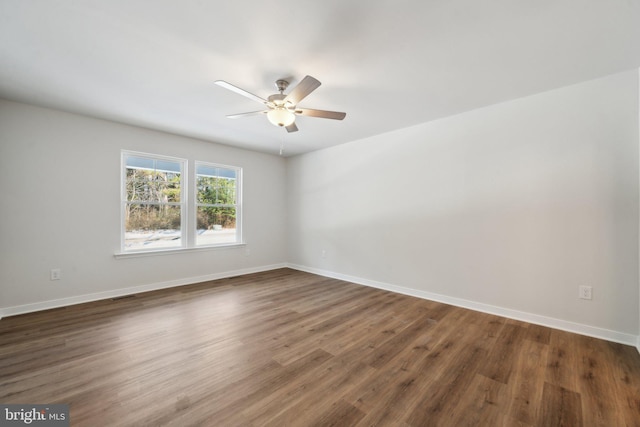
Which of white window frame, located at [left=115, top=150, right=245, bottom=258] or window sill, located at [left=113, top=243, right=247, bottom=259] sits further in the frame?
white window frame, located at [left=115, top=150, right=245, bottom=258]

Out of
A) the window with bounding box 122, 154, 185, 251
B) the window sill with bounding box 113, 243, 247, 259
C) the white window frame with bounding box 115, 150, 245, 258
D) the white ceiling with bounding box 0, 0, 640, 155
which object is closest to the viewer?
the white ceiling with bounding box 0, 0, 640, 155

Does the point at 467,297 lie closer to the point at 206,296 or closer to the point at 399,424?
the point at 399,424

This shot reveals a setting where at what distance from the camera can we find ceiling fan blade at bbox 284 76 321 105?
193cm

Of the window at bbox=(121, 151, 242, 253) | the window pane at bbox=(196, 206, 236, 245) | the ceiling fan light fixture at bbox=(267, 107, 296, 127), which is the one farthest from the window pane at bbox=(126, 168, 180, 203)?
the ceiling fan light fixture at bbox=(267, 107, 296, 127)

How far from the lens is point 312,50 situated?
6.53 ft

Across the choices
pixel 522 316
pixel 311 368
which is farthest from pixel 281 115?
pixel 522 316

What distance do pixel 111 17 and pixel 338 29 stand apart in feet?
5.02

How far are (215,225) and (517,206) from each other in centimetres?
456

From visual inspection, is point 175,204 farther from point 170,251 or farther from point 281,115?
point 281,115

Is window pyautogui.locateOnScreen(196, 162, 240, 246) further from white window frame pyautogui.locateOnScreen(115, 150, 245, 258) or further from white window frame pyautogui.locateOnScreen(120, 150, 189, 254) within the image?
white window frame pyautogui.locateOnScreen(120, 150, 189, 254)

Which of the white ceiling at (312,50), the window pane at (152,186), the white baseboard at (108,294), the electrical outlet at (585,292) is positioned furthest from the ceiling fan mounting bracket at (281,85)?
the electrical outlet at (585,292)

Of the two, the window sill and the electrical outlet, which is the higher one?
the window sill

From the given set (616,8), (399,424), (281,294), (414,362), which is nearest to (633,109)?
(616,8)

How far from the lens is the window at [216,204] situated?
4.47 m
